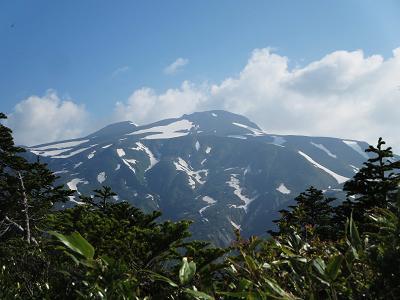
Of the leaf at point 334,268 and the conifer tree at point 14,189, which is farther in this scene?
the conifer tree at point 14,189

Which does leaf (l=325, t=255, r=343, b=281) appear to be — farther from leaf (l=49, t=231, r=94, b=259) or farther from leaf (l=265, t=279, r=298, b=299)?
leaf (l=49, t=231, r=94, b=259)

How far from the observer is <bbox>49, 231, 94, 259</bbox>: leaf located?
1.81m

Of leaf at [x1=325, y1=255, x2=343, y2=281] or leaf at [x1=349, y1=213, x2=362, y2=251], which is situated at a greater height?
leaf at [x1=349, y1=213, x2=362, y2=251]

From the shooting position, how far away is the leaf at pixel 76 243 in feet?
5.94

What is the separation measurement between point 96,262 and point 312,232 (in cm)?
200

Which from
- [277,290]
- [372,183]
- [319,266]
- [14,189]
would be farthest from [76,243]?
[372,183]

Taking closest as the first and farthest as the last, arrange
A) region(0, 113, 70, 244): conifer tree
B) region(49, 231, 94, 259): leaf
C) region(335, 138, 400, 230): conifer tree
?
1. region(49, 231, 94, 259): leaf
2. region(0, 113, 70, 244): conifer tree
3. region(335, 138, 400, 230): conifer tree

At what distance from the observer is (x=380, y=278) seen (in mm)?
1962

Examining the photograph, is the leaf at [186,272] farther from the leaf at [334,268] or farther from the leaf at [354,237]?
the leaf at [354,237]

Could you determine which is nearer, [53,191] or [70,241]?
[70,241]

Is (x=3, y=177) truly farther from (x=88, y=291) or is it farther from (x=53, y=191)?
(x=88, y=291)

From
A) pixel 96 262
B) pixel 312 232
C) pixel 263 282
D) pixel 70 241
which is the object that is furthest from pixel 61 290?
pixel 312 232

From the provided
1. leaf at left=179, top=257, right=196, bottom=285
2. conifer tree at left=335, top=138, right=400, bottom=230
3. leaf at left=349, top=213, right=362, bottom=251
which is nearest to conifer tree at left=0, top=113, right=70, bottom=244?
conifer tree at left=335, top=138, right=400, bottom=230

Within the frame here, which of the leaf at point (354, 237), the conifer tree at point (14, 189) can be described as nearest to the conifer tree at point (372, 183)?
the conifer tree at point (14, 189)
